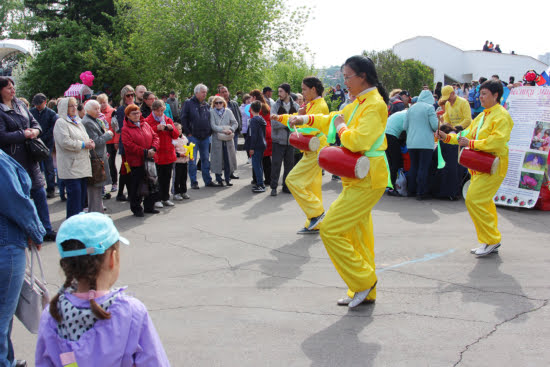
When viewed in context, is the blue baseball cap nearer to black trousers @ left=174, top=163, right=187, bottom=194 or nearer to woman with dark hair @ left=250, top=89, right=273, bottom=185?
black trousers @ left=174, top=163, right=187, bottom=194

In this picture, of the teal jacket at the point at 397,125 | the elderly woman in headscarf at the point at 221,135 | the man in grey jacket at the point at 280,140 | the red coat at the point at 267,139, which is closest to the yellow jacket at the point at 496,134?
the teal jacket at the point at 397,125

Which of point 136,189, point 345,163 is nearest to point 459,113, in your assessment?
point 136,189

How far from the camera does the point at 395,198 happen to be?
9.52m

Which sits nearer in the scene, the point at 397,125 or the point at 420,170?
the point at 420,170

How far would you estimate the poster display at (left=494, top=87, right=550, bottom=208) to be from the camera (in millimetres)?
8281

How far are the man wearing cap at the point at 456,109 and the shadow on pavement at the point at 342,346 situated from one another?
23.1 ft

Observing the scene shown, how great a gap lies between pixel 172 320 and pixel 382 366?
1878 mm

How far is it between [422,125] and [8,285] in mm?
7808

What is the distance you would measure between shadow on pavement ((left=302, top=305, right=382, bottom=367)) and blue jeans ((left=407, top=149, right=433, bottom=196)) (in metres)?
5.48

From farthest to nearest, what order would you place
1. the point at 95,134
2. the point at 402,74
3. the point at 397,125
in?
the point at 402,74
the point at 397,125
the point at 95,134

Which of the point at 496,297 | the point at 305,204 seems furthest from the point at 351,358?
the point at 305,204

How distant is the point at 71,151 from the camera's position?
22.5 ft

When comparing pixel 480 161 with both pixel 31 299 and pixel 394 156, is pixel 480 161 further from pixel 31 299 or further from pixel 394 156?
pixel 31 299

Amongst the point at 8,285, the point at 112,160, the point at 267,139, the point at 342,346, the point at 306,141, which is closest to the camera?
the point at 8,285
